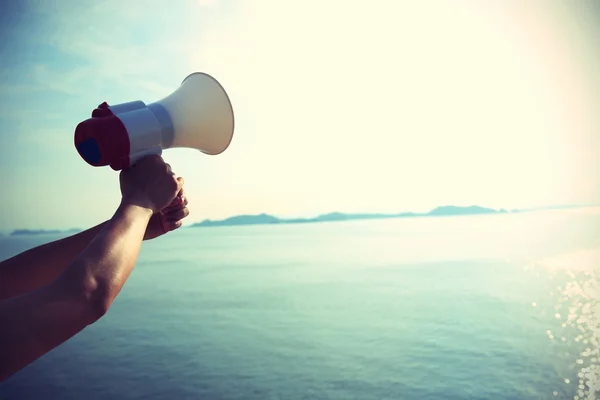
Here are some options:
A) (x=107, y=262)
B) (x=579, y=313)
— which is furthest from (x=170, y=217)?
(x=579, y=313)

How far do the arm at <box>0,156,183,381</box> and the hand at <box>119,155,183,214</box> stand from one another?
0.26 feet

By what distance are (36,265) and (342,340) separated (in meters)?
18.8

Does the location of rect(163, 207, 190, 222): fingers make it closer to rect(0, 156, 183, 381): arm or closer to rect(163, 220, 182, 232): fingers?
rect(163, 220, 182, 232): fingers

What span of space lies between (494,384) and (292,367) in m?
6.50

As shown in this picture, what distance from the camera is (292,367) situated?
15.7 m

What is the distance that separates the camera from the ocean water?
46.3 ft

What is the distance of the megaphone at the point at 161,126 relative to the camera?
1.39 metres

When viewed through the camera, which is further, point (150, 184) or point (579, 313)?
point (579, 313)

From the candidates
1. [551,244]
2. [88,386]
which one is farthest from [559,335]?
[551,244]

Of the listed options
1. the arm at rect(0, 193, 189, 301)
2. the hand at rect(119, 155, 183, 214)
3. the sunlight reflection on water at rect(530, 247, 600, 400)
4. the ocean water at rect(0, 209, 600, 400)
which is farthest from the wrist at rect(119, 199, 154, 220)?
the sunlight reflection on water at rect(530, 247, 600, 400)

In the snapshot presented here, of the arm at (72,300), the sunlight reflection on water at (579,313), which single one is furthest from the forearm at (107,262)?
the sunlight reflection on water at (579,313)

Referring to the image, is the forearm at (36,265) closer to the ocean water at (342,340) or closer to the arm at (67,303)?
the arm at (67,303)

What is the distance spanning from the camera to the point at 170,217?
1558mm

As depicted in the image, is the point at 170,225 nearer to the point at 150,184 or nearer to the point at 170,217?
the point at 170,217
